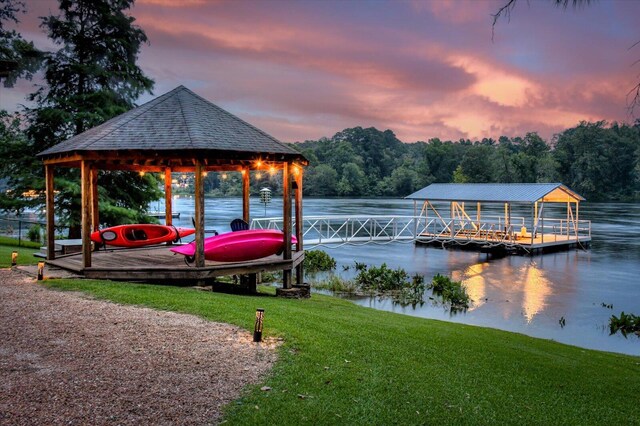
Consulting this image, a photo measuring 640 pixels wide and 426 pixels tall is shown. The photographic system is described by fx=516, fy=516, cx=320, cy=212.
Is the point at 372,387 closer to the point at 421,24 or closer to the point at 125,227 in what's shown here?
the point at 125,227

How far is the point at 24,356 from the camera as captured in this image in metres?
5.43

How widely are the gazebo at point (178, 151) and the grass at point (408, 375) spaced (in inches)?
42.7

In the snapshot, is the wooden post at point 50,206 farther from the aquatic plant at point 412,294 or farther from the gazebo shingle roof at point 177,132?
the aquatic plant at point 412,294

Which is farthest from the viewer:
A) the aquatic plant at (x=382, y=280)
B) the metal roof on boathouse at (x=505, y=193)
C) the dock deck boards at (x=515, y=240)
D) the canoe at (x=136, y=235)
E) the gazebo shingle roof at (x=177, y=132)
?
the metal roof on boathouse at (x=505, y=193)

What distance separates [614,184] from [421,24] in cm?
8235

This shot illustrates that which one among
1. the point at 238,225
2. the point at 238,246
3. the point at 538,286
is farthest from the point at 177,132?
the point at 538,286

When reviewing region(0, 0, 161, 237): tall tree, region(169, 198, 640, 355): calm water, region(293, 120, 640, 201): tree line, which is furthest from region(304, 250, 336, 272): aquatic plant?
region(293, 120, 640, 201): tree line

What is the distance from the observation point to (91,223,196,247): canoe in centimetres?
1210

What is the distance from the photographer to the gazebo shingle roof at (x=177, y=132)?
31.5ft

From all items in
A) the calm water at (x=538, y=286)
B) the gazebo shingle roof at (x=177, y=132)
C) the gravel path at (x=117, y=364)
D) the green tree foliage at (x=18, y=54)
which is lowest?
the calm water at (x=538, y=286)

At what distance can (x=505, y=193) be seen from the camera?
2881 centimetres

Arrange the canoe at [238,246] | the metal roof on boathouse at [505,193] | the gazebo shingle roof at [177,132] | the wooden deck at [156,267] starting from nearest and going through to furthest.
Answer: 1. the gazebo shingle roof at [177,132]
2. the wooden deck at [156,267]
3. the canoe at [238,246]
4. the metal roof on boathouse at [505,193]

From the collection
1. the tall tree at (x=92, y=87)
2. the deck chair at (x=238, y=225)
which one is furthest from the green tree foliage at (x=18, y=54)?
the deck chair at (x=238, y=225)

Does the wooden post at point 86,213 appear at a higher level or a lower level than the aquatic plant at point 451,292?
higher
